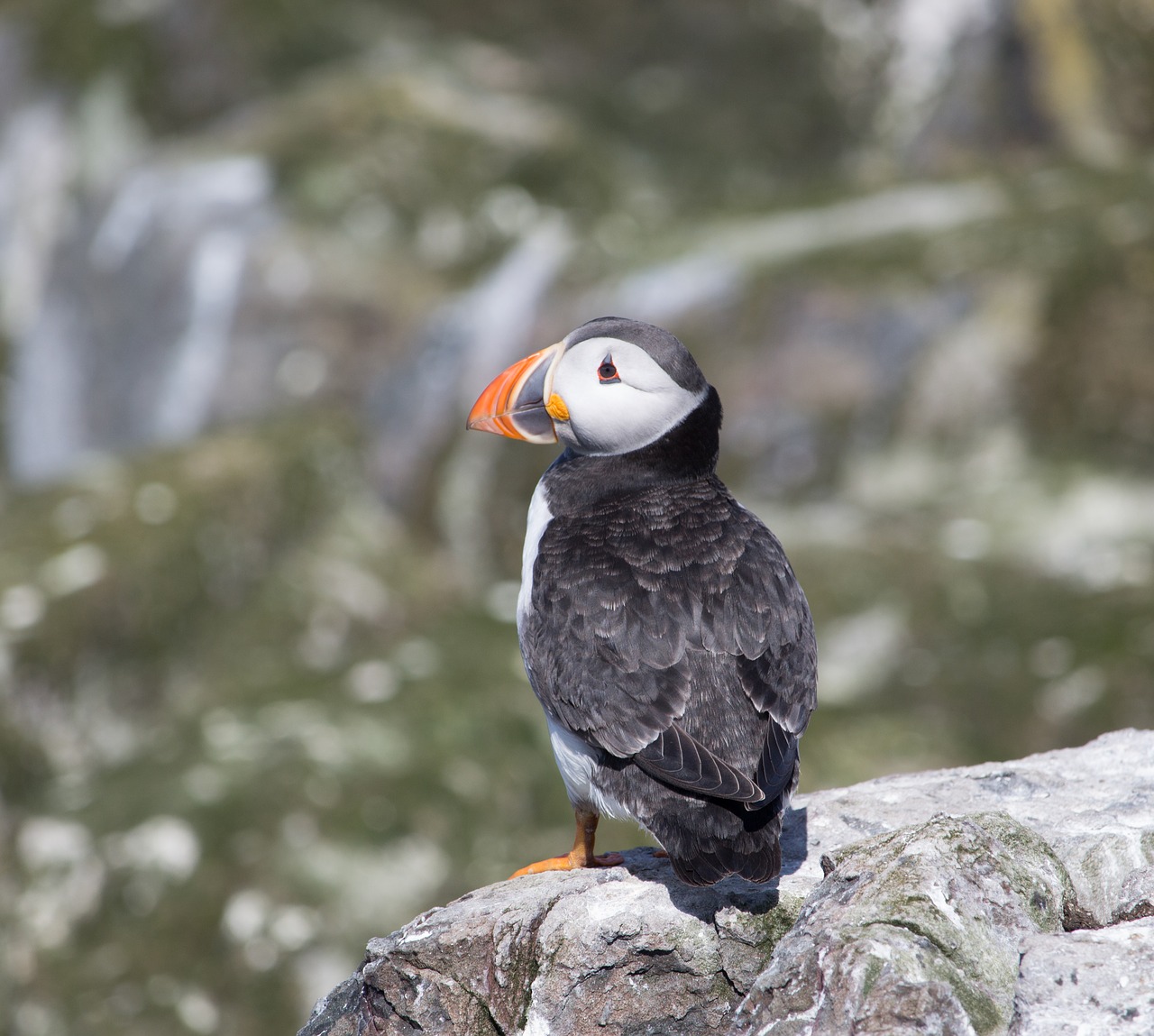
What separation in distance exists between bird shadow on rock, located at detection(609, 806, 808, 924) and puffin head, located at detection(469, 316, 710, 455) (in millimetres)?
1379

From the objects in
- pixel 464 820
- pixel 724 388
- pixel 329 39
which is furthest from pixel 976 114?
pixel 464 820

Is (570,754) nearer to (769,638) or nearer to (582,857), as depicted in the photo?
(582,857)

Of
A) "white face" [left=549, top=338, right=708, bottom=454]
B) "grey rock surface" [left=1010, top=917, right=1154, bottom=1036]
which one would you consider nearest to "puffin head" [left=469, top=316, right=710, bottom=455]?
"white face" [left=549, top=338, right=708, bottom=454]

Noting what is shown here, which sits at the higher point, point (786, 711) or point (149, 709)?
point (786, 711)

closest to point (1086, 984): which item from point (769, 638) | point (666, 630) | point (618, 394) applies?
point (769, 638)

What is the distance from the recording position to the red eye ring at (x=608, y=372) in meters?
4.49

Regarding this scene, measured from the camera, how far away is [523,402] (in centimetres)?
470

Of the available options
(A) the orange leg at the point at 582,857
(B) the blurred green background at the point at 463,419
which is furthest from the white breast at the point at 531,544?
(B) the blurred green background at the point at 463,419

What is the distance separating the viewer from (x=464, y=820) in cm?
966

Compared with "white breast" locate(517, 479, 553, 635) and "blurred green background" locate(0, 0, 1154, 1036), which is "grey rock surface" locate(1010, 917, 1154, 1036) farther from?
"blurred green background" locate(0, 0, 1154, 1036)

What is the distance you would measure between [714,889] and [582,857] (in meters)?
0.60

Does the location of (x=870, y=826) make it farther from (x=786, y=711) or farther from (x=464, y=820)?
(x=464, y=820)

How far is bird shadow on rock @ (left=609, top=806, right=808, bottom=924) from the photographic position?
3.88m

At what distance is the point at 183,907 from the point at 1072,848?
6596 mm
